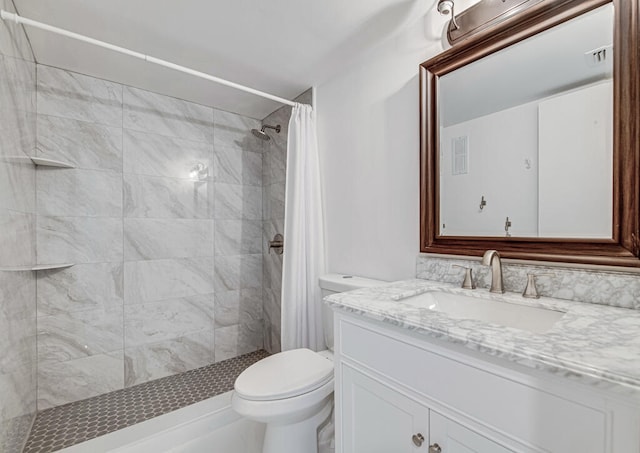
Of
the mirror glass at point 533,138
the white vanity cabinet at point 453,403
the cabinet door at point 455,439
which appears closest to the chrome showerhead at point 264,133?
the mirror glass at point 533,138

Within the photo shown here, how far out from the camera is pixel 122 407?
6.10ft

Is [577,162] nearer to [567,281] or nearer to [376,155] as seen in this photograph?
A: [567,281]

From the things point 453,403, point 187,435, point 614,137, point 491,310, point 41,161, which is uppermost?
point 41,161

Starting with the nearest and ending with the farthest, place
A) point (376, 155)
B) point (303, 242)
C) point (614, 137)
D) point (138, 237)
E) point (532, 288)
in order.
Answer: point (614, 137)
point (532, 288)
point (376, 155)
point (303, 242)
point (138, 237)

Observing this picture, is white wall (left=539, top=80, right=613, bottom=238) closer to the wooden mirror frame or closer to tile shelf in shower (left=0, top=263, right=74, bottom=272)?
the wooden mirror frame

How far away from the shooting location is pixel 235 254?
2629 millimetres

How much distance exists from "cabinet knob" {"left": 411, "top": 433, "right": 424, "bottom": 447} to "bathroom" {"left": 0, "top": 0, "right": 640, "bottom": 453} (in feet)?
0.07

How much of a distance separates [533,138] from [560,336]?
745 mm

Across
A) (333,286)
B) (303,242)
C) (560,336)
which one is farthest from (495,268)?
(303,242)

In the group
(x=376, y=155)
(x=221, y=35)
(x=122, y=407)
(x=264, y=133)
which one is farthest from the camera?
(x=264, y=133)

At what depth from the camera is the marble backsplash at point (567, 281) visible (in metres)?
0.90

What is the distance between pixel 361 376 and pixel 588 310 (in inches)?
27.9

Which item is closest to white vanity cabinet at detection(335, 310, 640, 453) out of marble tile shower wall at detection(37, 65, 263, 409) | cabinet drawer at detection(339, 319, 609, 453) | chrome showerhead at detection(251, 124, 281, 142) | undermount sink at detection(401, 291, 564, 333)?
cabinet drawer at detection(339, 319, 609, 453)

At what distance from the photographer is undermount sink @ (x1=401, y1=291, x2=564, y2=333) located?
3.14 ft
